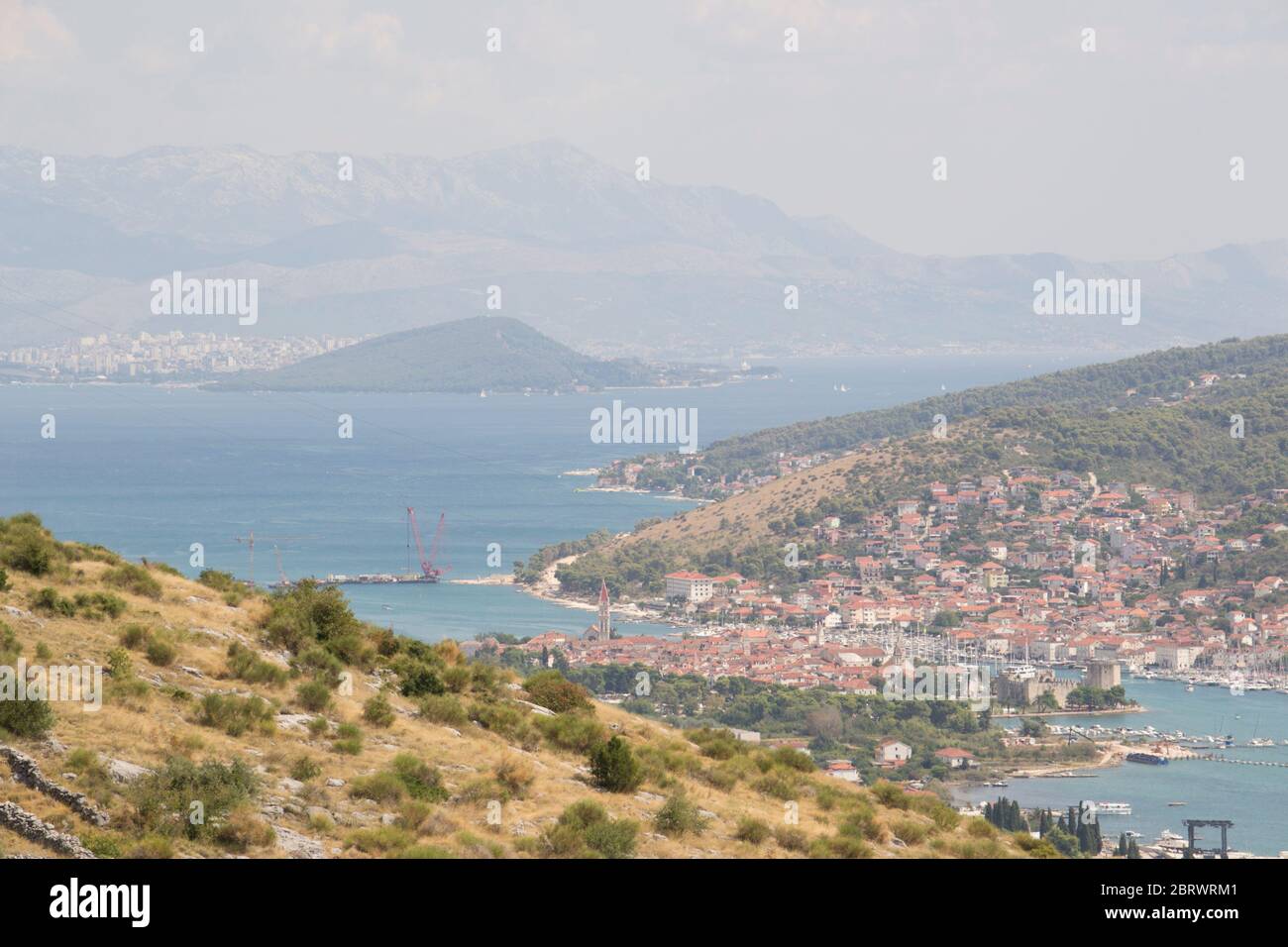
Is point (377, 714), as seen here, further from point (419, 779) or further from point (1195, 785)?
point (1195, 785)

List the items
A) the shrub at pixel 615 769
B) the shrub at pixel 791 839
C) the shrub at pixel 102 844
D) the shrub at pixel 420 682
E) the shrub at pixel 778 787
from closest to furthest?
1. the shrub at pixel 102 844
2. the shrub at pixel 791 839
3. the shrub at pixel 615 769
4. the shrub at pixel 778 787
5. the shrub at pixel 420 682

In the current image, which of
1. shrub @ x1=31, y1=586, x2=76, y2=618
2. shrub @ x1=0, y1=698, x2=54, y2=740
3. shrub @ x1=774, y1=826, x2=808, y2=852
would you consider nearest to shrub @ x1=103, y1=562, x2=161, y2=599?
shrub @ x1=31, y1=586, x2=76, y2=618

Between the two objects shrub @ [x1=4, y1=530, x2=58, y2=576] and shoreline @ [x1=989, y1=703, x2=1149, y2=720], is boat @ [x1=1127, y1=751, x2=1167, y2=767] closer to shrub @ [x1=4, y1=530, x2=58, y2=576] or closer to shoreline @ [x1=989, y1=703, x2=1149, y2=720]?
shoreline @ [x1=989, y1=703, x2=1149, y2=720]

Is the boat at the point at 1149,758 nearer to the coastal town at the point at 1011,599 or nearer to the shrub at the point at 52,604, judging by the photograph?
the coastal town at the point at 1011,599

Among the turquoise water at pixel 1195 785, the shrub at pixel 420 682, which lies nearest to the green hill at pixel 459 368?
the turquoise water at pixel 1195 785

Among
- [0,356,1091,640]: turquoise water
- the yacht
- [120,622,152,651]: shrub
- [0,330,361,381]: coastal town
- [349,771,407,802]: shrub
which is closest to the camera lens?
[349,771,407,802]: shrub

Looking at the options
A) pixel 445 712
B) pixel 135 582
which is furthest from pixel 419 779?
pixel 135 582
